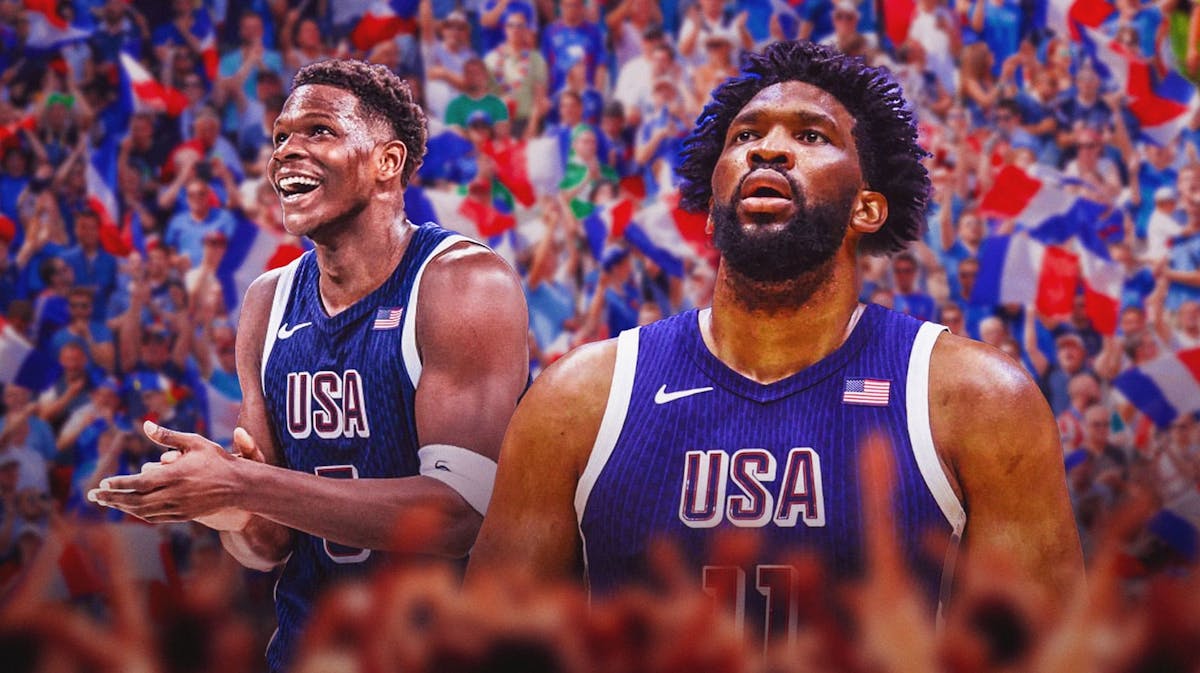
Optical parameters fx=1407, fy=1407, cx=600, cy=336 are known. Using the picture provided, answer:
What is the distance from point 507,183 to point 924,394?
6.01 meters

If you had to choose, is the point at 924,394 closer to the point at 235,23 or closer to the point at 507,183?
the point at 507,183

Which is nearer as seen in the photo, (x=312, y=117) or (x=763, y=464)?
(x=763, y=464)

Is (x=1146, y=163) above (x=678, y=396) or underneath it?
underneath

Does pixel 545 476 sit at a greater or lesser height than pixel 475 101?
greater

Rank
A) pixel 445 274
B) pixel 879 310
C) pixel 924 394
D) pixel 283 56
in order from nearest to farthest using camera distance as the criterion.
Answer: pixel 924 394
pixel 879 310
pixel 445 274
pixel 283 56

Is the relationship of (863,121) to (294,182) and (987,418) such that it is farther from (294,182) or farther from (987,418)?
(294,182)

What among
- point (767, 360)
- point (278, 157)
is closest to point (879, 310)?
point (767, 360)

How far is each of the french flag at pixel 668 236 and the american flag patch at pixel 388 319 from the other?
4.92 m

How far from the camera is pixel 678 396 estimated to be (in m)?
2.43

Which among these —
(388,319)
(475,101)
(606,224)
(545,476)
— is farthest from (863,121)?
(475,101)

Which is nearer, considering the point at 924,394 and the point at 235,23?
the point at 924,394

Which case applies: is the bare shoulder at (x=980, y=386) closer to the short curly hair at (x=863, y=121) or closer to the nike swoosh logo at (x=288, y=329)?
the short curly hair at (x=863, y=121)

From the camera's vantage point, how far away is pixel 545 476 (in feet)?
7.75

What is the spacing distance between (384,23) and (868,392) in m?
6.73
